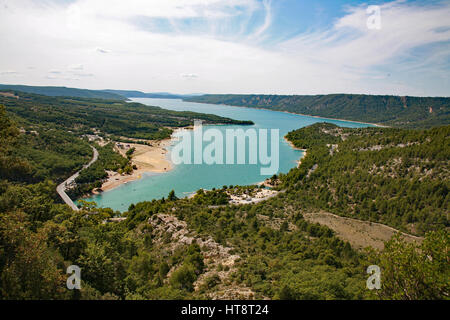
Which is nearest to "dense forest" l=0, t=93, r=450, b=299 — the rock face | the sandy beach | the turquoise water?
the rock face

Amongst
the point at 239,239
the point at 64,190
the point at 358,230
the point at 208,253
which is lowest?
the point at 358,230

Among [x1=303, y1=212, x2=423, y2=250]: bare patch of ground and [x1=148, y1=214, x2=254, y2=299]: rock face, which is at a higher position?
[x1=148, y1=214, x2=254, y2=299]: rock face

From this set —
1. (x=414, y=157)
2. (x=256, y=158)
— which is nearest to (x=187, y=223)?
(x=414, y=157)

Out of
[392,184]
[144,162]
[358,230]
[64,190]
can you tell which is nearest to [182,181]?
[144,162]

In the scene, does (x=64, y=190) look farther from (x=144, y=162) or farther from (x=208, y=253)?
(x=208, y=253)

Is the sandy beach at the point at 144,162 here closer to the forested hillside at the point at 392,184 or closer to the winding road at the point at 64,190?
the winding road at the point at 64,190

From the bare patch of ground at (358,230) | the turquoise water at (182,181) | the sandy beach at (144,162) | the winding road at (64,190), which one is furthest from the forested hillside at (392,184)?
the winding road at (64,190)

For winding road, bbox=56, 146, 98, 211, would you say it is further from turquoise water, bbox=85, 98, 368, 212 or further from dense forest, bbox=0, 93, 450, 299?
turquoise water, bbox=85, 98, 368, 212
